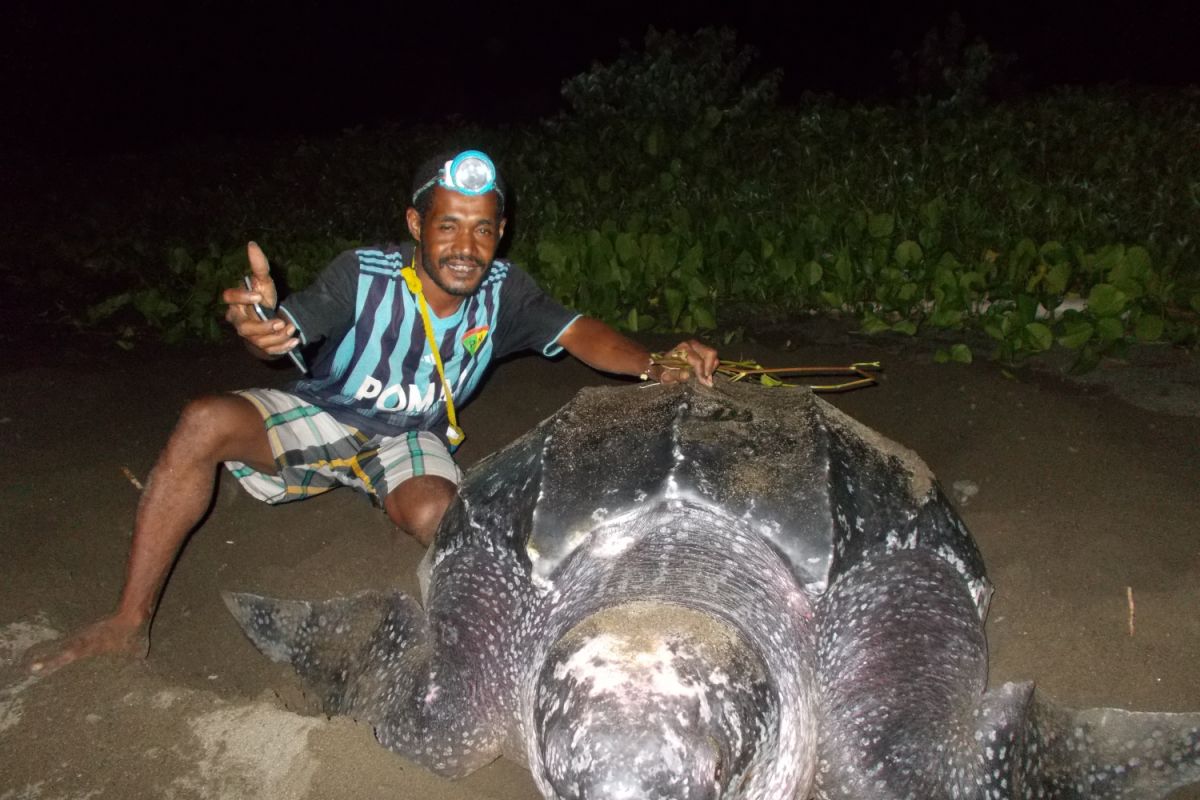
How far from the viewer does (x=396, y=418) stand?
252 cm

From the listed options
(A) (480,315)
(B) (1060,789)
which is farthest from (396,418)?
(B) (1060,789)

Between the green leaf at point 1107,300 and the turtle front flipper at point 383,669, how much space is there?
2.77 m

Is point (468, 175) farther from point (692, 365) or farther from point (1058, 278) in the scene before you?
point (1058, 278)

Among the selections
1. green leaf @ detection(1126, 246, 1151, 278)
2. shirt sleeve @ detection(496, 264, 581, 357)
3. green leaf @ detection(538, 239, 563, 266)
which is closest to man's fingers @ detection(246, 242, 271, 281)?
shirt sleeve @ detection(496, 264, 581, 357)

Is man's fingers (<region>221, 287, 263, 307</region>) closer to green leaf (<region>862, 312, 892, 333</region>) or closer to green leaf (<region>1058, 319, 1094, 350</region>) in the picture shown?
green leaf (<region>862, 312, 892, 333</region>)

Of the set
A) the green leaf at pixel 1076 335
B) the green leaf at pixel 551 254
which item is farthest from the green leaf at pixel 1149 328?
the green leaf at pixel 551 254

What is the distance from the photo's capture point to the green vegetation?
3.65 metres

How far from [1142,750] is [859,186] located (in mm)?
4373

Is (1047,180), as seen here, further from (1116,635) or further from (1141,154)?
(1116,635)

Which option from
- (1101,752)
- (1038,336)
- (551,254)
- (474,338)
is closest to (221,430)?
(474,338)

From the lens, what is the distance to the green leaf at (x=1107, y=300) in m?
3.27

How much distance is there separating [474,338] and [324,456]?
530 mm

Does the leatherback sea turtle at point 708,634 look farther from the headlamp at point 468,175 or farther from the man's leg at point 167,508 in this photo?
the headlamp at point 468,175

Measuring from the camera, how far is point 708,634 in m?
1.48
